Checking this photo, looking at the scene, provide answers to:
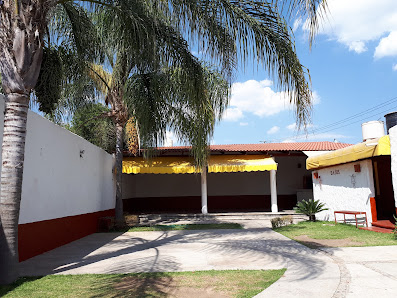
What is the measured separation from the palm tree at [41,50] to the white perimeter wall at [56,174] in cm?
114

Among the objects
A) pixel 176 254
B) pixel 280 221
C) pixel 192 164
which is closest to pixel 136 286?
pixel 176 254

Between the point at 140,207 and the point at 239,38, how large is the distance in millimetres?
15634

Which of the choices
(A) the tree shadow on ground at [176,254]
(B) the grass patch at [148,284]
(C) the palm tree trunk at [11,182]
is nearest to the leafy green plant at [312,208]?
(A) the tree shadow on ground at [176,254]

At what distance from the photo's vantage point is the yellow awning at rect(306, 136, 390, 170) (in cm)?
881

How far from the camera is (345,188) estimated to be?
11.4 meters

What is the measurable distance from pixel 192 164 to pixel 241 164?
7.41ft

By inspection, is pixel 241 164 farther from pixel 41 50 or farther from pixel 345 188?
pixel 41 50

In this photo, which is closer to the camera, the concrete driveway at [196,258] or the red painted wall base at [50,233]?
the concrete driveway at [196,258]

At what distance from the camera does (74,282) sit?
4.84 metres

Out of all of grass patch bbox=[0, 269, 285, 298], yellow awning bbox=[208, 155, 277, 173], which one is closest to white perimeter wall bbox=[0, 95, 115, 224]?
grass patch bbox=[0, 269, 285, 298]

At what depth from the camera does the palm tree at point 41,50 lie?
16.0ft

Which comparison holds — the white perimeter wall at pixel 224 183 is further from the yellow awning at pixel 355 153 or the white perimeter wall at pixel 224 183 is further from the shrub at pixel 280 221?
the shrub at pixel 280 221

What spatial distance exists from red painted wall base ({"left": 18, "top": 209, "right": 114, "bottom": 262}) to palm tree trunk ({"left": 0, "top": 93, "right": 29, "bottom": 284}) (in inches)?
69.5

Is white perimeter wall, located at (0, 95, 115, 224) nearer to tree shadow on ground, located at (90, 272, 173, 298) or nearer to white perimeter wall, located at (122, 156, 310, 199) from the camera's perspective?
tree shadow on ground, located at (90, 272, 173, 298)
